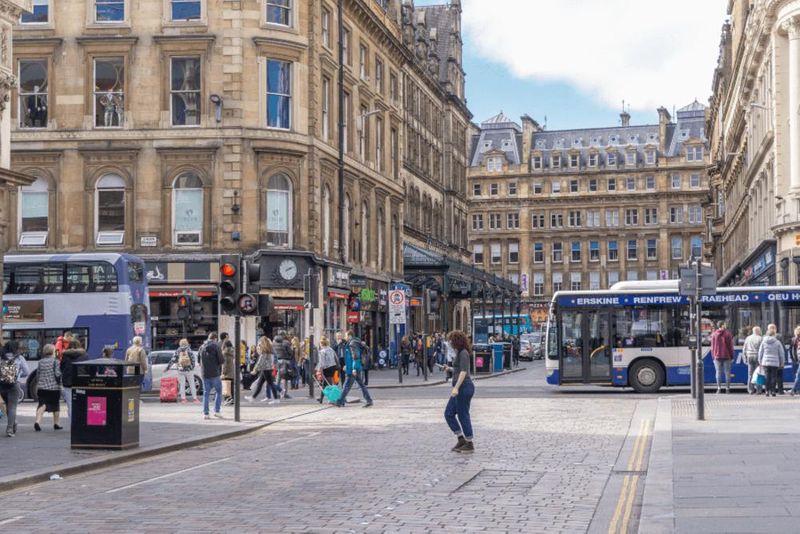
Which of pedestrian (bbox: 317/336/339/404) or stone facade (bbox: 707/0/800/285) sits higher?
stone facade (bbox: 707/0/800/285)

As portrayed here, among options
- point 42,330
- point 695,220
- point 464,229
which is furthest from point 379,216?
point 695,220

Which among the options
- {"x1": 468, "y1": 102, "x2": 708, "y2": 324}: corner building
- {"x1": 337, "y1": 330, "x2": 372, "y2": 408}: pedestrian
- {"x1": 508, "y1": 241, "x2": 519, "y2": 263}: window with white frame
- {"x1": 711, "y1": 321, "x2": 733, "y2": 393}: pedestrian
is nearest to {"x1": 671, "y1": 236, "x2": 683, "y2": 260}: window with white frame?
{"x1": 468, "y1": 102, "x2": 708, "y2": 324}: corner building

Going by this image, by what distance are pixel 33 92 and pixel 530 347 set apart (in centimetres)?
4090

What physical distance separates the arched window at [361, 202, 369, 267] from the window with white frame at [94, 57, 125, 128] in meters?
13.1

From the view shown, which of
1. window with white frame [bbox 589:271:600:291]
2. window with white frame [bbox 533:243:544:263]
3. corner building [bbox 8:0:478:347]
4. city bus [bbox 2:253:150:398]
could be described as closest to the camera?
city bus [bbox 2:253:150:398]

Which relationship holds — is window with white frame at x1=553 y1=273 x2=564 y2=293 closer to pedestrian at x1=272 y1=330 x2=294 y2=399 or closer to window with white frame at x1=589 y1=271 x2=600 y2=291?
window with white frame at x1=589 y1=271 x2=600 y2=291

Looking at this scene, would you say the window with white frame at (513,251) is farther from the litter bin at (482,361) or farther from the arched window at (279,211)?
the arched window at (279,211)

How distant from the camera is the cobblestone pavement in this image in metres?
11.0

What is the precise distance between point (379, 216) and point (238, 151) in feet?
46.3

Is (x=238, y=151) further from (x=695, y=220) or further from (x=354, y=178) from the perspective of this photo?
(x=695, y=220)

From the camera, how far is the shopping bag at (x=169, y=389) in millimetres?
31266

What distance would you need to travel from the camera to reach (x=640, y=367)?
3384 centimetres

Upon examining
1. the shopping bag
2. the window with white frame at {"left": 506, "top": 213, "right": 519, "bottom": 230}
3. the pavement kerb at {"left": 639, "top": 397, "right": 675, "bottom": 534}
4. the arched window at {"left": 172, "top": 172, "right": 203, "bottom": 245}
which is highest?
the window with white frame at {"left": 506, "top": 213, "right": 519, "bottom": 230}

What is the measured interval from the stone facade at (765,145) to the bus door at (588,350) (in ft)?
43.0
